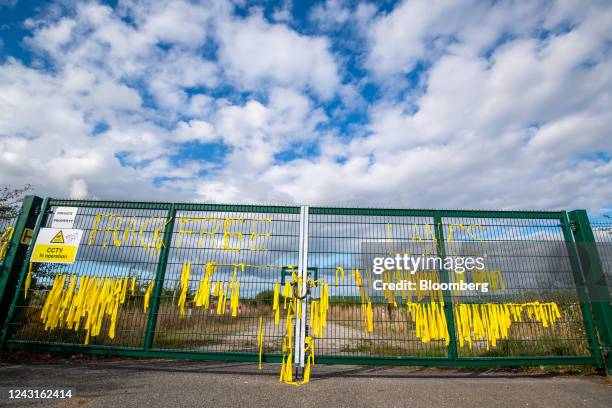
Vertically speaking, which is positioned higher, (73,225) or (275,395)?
(73,225)

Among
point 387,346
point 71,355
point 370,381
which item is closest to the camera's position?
point 370,381

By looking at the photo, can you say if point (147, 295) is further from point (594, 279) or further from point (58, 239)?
point (594, 279)

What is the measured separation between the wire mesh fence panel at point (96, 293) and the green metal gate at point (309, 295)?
0.02 metres

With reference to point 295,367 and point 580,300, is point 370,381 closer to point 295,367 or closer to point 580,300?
point 295,367

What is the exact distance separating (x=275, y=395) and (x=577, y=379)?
478 cm

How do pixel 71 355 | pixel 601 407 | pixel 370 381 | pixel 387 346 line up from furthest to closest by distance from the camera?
1. pixel 71 355
2. pixel 387 346
3. pixel 370 381
4. pixel 601 407

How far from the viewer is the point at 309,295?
4762mm

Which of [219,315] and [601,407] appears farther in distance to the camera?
[219,315]

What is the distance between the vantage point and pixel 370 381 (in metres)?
4.40

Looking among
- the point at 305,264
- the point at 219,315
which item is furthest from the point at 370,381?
the point at 219,315

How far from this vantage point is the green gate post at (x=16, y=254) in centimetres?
530

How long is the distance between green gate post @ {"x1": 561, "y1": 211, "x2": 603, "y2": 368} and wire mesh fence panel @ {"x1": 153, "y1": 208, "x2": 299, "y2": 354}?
16.1 ft

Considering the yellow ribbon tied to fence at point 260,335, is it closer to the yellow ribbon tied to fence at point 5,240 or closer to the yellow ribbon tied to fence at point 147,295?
the yellow ribbon tied to fence at point 147,295

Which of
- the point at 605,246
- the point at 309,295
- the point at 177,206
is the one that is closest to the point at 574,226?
the point at 605,246
